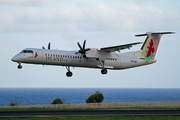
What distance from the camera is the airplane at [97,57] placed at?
3213cm

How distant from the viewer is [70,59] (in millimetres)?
34344

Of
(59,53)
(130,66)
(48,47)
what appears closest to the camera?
(59,53)

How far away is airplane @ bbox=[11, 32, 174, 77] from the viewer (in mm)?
32131

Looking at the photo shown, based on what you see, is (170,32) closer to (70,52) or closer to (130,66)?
(130,66)

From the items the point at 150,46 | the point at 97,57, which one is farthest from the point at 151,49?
the point at 97,57

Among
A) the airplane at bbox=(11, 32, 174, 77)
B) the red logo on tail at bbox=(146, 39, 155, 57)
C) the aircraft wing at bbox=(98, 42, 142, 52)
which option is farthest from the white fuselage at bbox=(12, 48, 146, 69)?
the red logo on tail at bbox=(146, 39, 155, 57)

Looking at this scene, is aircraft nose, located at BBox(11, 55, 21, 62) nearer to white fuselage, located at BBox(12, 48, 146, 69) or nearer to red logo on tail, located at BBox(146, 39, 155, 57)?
white fuselage, located at BBox(12, 48, 146, 69)

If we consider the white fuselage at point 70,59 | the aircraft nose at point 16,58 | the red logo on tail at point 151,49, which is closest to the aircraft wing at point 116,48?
the white fuselage at point 70,59

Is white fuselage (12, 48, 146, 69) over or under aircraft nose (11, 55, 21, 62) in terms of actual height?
over

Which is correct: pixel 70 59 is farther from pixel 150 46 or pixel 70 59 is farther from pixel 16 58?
pixel 150 46

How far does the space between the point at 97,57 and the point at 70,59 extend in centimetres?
373

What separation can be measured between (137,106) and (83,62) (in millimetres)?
12158

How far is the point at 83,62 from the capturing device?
3541 cm

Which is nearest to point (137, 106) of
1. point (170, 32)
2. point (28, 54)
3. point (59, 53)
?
point (170, 32)
